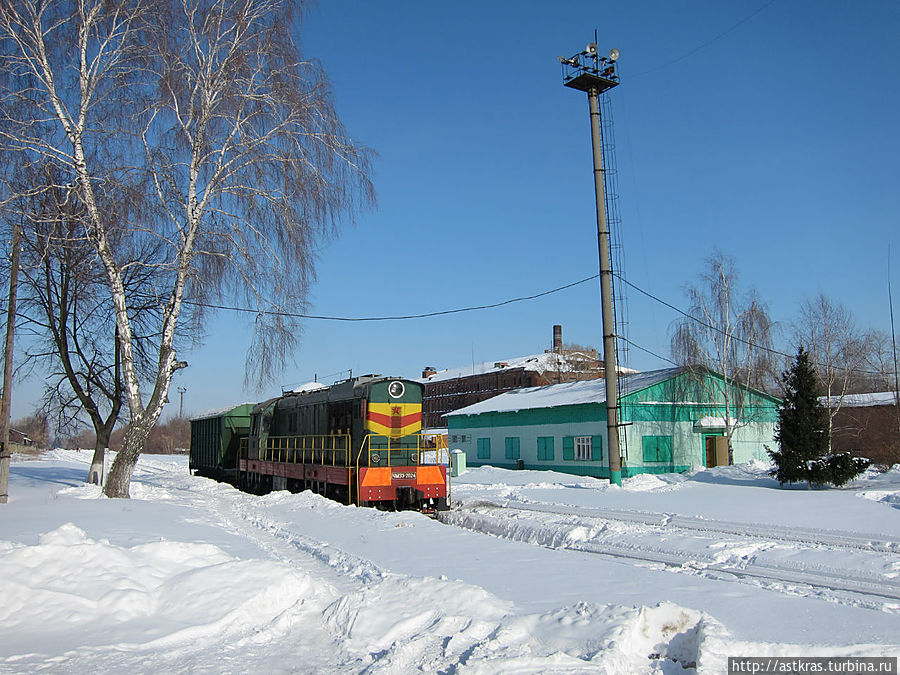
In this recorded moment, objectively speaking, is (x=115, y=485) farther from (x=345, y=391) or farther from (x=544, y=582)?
(x=544, y=582)

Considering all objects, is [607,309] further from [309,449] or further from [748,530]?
[748,530]

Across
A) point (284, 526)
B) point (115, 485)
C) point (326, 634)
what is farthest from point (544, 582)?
point (115, 485)

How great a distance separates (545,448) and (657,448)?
544cm

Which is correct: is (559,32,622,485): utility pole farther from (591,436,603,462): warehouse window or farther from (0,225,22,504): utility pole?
(0,225,22,504): utility pole

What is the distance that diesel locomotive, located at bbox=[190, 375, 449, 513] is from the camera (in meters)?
17.1

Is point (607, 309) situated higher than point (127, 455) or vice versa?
point (607, 309)

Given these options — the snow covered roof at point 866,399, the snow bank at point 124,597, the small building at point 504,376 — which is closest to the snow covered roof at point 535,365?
the small building at point 504,376

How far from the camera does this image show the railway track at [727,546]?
8.48m

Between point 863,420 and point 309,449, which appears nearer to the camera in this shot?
point 309,449

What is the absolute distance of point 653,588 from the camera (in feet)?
25.5

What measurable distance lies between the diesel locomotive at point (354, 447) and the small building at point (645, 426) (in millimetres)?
13699

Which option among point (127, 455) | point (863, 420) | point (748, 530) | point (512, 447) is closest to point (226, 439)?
point (127, 455)

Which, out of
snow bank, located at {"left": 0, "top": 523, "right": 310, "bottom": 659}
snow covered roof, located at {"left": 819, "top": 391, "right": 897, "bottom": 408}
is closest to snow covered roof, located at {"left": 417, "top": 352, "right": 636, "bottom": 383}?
snow covered roof, located at {"left": 819, "top": 391, "right": 897, "bottom": 408}

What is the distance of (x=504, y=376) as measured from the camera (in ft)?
256
